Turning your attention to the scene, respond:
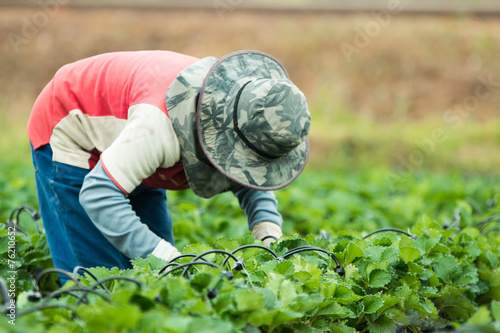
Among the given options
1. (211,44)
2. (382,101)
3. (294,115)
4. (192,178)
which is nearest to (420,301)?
(294,115)

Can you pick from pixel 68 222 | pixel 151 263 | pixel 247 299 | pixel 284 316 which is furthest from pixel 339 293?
pixel 68 222

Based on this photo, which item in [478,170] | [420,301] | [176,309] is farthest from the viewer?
[478,170]

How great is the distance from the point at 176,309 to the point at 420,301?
1.05 metres

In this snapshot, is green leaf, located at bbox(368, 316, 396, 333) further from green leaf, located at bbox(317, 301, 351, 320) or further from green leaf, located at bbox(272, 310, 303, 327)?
green leaf, located at bbox(272, 310, 303, 327)

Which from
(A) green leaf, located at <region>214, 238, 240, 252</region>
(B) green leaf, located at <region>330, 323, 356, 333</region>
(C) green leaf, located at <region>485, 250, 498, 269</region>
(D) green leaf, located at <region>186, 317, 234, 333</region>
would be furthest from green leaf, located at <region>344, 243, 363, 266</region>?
(D) green leaf, located at <region>186, 317, 234, 333</region>

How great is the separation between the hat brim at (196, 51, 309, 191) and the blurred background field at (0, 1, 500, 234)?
23.4ft

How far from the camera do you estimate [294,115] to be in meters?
2.02

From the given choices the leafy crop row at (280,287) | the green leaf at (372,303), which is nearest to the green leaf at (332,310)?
the leafy crop row at (280,287)

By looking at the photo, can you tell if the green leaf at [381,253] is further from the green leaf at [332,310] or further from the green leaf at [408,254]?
the green leaf at [332,310]

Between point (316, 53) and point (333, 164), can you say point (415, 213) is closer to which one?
point (333, 164)

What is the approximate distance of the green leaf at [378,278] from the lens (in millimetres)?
1949

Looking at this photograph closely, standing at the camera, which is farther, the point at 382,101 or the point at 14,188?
the point at 382,101

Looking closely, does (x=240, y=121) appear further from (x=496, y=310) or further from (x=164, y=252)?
(x=496, y=310)

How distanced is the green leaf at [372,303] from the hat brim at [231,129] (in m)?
0.55
